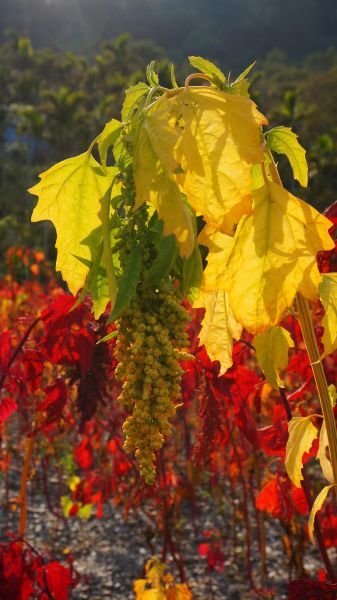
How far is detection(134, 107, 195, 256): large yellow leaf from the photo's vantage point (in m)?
0.60

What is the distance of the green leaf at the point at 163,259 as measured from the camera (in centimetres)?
66

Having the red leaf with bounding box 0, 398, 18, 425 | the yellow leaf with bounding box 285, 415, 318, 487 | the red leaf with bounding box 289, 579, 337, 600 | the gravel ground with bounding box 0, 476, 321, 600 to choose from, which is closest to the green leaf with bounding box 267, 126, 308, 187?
the yellow leaf with bounding box 285, 415, 318, 487

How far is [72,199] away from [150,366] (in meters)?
0.25

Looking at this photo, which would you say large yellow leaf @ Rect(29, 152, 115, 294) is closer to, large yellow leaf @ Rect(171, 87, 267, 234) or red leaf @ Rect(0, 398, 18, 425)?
large yellow leaf @ Rect(171, 87, 267, 234)

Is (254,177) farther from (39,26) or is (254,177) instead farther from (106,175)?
(39,26)

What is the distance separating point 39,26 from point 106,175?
67.2 meters

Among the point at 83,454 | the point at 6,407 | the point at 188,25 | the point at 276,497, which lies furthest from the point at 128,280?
the point at 188,25

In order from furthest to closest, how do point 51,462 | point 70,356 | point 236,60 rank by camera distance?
point 236,60 < point 51,462 < point 70,356

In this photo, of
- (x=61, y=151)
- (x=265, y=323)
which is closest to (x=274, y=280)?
(x=265, y=323)

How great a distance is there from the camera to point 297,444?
0.97 meters

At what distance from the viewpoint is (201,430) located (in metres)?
1.32

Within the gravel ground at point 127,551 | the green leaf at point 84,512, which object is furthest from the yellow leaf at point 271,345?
the green leaf at point 84,512

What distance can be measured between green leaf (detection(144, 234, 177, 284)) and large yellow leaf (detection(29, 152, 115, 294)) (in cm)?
15

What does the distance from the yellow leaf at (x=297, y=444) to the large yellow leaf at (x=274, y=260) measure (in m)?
0.37
